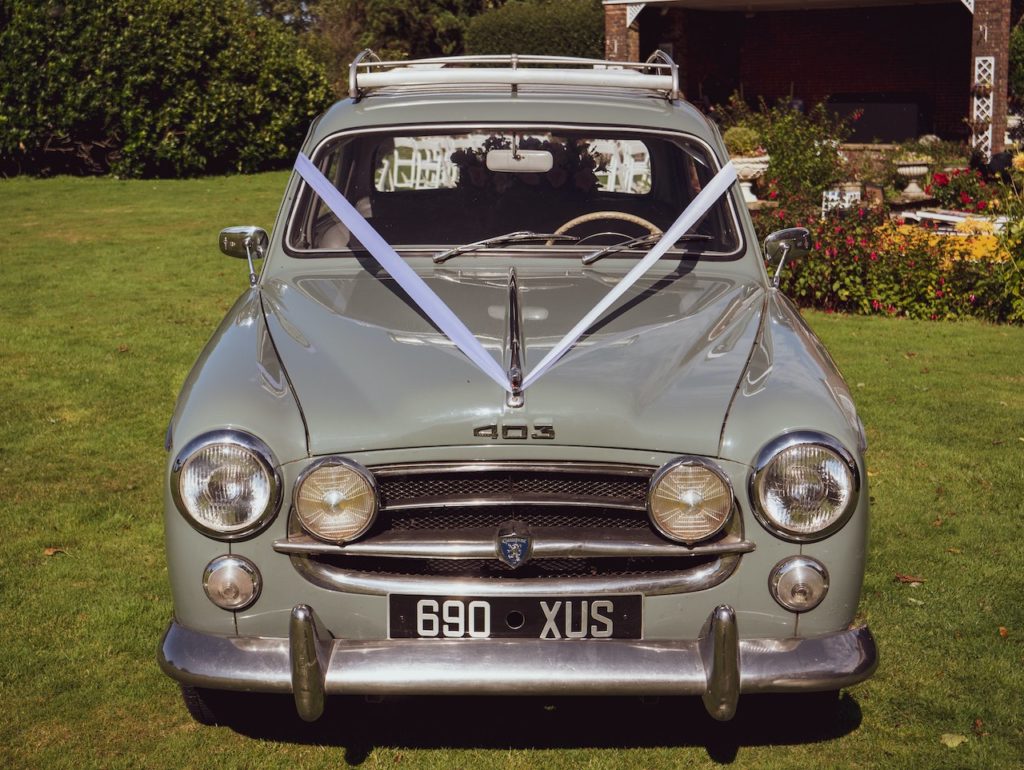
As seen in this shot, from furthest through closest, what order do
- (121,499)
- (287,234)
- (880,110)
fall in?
(880,110) → (121,499) → (287,234)

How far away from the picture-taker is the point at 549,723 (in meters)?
3.93

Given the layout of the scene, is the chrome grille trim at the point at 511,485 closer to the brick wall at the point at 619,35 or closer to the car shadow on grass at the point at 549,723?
the car shadow on grass at the point at 549,723

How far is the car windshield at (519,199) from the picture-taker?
181 inches

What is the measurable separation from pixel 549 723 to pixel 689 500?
1085 mm

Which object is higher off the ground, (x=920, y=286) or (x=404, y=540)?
(x=404, y=540)

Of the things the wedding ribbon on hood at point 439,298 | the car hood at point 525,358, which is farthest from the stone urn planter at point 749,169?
the car hood at point 525,358

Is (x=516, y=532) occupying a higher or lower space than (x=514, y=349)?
lower

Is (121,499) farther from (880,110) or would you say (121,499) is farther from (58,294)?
(880,110)

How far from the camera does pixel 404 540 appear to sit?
10.6 ft

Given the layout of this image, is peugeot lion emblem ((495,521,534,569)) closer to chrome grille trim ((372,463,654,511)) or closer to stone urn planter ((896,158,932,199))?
chrome grille trim ((372,463,654,511))

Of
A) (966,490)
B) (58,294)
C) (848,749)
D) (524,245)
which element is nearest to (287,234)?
(524,245)

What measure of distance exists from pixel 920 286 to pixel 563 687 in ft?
25.2

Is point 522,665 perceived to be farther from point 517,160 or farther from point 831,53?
point 831,53

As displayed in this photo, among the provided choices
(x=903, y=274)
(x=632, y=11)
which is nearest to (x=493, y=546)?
(x=903, y=274)
